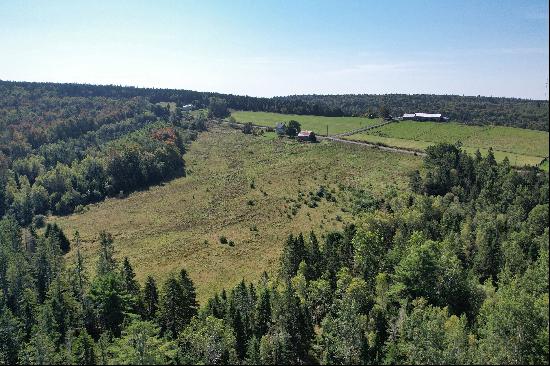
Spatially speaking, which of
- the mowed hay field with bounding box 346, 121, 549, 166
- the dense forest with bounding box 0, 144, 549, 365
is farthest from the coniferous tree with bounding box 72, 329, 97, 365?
the mowed hay field with bounding box 346, 121, 549, 166

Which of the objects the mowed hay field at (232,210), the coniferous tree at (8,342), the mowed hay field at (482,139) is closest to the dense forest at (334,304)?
the coniferous tree at (8,342)

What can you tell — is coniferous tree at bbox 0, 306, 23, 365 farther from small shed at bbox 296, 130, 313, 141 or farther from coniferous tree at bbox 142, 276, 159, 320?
small shed at bbox 296, 130, 313, 141

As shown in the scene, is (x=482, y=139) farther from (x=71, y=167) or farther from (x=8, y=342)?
(x=8, y=342)

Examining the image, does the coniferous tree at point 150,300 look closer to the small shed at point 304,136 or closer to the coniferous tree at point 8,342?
the coniferous tree at point 8,342

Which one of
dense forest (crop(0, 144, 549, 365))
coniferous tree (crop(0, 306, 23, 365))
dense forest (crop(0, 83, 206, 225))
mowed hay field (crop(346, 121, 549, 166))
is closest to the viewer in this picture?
dense forest (crop(0, 144, 549, 365))

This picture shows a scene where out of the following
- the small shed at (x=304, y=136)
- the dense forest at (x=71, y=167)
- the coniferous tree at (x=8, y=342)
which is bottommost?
the coniferous tree at (x=8, y=342)

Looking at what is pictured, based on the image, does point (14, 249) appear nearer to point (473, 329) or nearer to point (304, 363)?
point (304, 363)
